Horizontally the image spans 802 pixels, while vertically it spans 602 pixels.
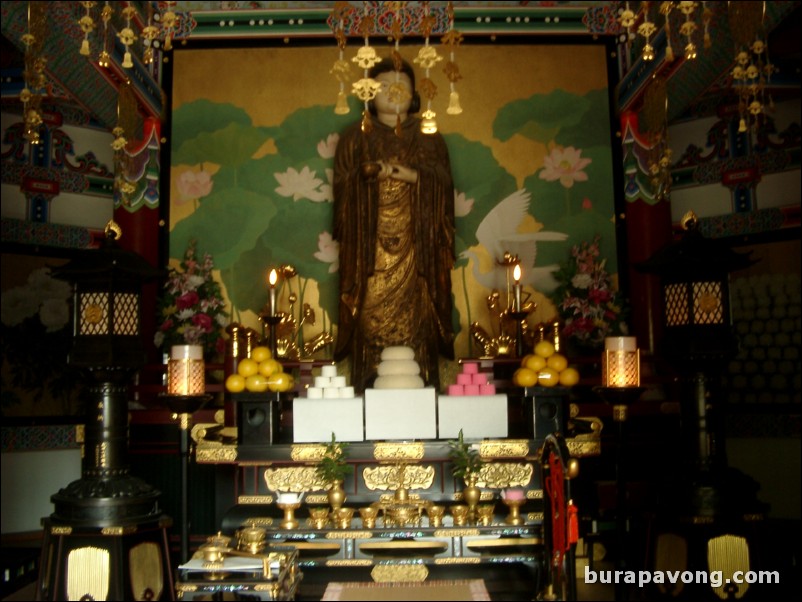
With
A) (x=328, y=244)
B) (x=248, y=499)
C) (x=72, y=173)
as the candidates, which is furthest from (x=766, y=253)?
(x=72, y=173)

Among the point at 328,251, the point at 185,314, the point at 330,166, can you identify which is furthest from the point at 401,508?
the point at 330,166

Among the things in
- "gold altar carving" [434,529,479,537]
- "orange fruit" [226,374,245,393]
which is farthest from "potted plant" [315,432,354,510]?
"orange fruit" [226,374,245,393]

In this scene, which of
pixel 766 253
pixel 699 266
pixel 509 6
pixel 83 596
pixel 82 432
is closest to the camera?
pixel 83 596

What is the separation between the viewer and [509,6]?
7.03 metres

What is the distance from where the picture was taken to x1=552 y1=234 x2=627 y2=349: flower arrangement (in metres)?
6.34

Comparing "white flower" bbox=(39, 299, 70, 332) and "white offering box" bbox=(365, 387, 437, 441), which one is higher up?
"white flower" bbox=(39, 299, 70, 332)

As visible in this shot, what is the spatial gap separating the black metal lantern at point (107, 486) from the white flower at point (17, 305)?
2650 mm

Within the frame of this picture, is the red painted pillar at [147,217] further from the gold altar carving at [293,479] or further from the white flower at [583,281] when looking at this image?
the white flower at [583,281]

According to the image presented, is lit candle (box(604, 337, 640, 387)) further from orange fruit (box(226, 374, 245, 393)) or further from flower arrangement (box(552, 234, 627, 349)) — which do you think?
flower arrangement (box(552, 234, 627, 349))

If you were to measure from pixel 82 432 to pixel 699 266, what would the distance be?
3235 millimetres

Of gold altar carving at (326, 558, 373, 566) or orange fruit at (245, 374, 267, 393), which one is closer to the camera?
gold altar carving at (326, 558, 373, 566)

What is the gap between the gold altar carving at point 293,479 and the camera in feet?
14.1

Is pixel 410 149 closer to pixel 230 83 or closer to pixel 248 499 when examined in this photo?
pixel 230 83

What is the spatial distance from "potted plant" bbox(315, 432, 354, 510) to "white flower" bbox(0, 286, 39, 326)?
3.49m
